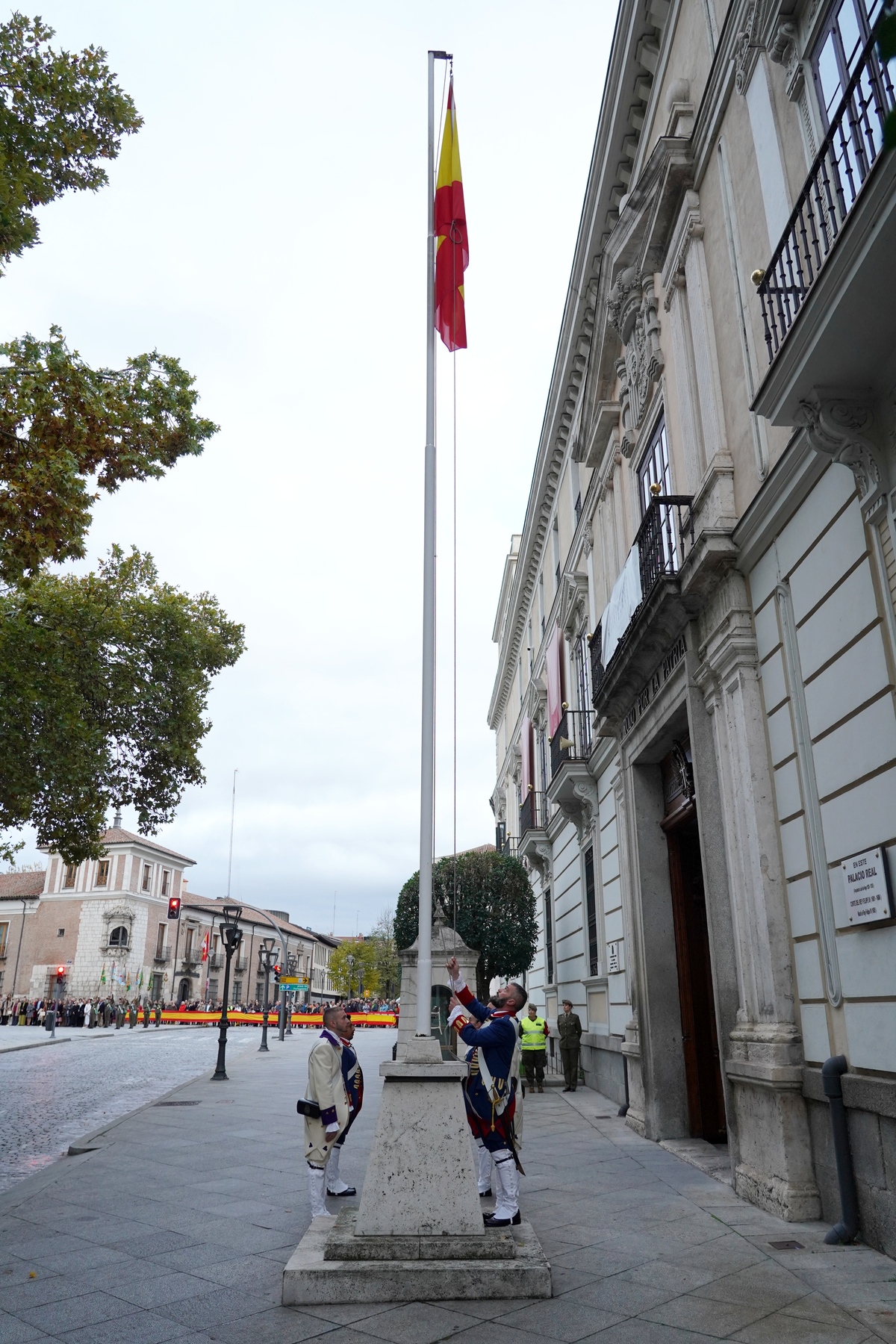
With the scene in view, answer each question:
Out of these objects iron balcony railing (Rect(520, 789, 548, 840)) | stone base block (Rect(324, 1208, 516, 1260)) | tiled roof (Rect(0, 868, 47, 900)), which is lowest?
stone base block (Rect(324, 1208, 516, 1260))

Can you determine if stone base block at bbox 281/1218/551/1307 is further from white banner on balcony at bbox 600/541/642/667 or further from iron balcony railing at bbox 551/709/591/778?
Answer: iron balcony railing at bbox 551/709/591/778

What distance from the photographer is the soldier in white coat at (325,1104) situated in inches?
264

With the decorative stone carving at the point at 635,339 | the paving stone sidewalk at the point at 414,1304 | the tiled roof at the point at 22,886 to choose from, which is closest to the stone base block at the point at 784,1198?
the paving stone sidewalk at the point at 414,1304

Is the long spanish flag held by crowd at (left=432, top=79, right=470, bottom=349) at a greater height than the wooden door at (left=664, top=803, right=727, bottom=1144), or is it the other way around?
the long spanish flag held by crowd at (left=432, top=79, right=470, bottom=349)

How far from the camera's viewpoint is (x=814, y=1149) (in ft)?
22.3

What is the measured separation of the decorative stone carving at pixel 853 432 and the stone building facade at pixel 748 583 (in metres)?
0.02

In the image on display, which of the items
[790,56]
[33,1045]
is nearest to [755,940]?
[790,56]

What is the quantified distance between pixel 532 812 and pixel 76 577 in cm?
1189

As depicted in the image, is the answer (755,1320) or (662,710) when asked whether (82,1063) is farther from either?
(755,1320)

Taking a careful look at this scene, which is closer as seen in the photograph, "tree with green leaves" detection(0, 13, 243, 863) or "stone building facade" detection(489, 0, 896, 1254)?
"stone building facade" detection(489, 0, 896, 1254)

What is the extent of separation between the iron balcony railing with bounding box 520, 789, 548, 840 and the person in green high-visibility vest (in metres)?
6.63

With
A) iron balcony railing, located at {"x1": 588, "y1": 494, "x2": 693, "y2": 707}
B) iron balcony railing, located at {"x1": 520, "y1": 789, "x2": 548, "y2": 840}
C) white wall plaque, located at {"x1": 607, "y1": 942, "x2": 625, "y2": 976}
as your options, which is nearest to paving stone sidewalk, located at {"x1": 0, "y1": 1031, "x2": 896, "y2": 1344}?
white wall plaque, located at {"x1": 607, "y1": 942, "x2": 625, "y2": 976}

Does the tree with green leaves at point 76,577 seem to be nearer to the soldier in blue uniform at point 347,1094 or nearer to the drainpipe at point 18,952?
the soldier in blue uniform at point 347,1094

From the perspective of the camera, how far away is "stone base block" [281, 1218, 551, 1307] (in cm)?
489
